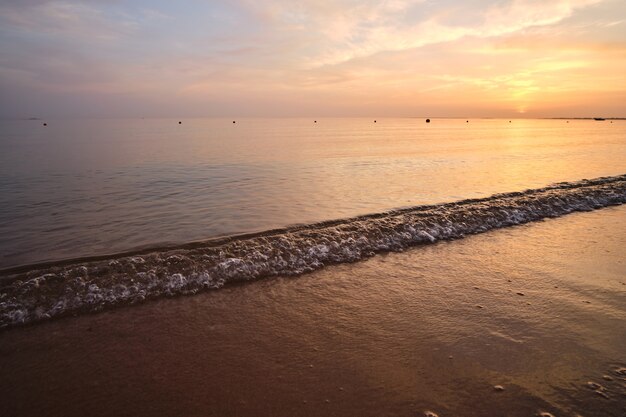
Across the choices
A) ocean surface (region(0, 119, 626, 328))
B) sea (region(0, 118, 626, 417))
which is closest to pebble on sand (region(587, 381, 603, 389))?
sea (region(0, 118, 626, 417))

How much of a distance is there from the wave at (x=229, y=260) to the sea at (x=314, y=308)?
0.05 meters

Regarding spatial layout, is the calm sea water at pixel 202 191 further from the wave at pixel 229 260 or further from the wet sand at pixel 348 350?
the wet sand at pixel 348 350

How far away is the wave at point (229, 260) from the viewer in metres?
7.02

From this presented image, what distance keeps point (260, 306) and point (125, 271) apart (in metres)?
3.49

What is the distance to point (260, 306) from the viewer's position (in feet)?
22.0

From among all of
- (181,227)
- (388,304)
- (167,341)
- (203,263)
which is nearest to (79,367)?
(167,341)

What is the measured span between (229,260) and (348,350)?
4317 millimetres

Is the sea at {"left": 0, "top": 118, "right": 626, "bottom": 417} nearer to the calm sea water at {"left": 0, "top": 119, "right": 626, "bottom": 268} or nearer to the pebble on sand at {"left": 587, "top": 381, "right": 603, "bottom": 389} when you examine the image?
the pebble on sand at {"left": 587, "top": 381, "right": 603, "bottom": 389}

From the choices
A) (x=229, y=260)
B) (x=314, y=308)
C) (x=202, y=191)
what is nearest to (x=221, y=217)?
(x=229, y=260)

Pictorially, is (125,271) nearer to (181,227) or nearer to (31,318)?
(31,318)

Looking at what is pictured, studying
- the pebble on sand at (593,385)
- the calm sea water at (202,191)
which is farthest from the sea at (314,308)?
the calm sea water at (202,191)

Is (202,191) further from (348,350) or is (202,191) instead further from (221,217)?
(348,350)

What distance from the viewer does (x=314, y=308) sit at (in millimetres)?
6570

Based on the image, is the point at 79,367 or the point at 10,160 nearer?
the point at 79,367
